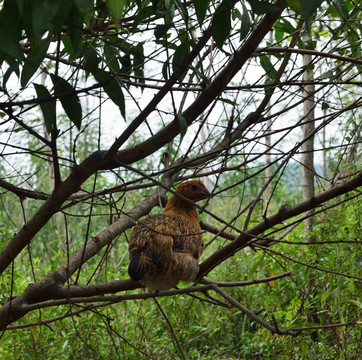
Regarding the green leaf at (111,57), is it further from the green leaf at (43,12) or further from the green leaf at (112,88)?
the green leaf at (43,12)

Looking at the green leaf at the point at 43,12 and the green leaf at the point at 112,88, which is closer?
the green leaf at the point at 43,12

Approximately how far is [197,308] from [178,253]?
7.81 ft

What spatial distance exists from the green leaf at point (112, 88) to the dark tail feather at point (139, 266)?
104 centimetres

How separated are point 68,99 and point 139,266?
119 cm

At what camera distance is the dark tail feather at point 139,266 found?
2.46m

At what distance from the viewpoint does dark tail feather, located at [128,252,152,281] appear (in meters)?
2.46

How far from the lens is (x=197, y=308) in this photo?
4.99m

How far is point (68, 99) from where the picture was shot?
157cm

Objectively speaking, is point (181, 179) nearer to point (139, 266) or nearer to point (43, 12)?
point (139, 266)

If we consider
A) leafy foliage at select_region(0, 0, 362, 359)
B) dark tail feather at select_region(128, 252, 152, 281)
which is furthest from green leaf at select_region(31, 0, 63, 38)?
dark tail feather at select_region(128, 252, 152, 281)

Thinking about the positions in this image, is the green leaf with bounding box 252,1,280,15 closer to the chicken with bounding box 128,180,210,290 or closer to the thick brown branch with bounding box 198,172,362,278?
the thick brown branch with bounding box 198,172,362,278

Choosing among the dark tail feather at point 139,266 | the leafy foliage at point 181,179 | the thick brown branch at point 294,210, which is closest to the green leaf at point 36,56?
the leafy foliage at point 181,179

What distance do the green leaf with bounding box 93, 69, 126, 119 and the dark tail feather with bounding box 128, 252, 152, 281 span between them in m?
1.04

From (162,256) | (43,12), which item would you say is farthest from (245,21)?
(162,256)
